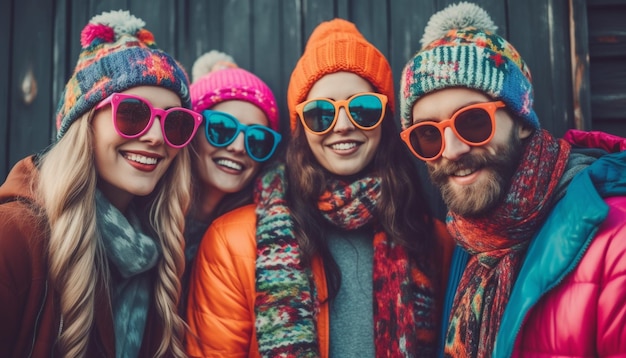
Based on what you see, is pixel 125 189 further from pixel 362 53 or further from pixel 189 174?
pixel 362 53

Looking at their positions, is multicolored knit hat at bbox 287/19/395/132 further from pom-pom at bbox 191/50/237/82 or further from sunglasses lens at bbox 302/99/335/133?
pom-pom at bbox 191/50/237/82

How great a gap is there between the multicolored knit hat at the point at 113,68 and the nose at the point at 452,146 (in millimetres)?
1112

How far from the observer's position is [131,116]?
6.01ft

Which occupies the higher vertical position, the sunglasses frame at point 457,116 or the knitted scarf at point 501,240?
the sunglasses frame at point 457,116

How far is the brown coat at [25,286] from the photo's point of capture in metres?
1.54

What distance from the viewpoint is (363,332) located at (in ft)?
6.54

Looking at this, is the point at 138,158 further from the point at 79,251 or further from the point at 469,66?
the point at 469,66

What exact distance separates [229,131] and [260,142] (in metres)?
0.16

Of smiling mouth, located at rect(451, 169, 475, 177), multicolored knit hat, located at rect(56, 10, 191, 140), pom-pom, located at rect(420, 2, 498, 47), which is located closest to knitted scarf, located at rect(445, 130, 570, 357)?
smiling mouth, located at rect(451, 169, 475, 177)

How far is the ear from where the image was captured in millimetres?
1838

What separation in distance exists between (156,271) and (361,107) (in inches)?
45.6

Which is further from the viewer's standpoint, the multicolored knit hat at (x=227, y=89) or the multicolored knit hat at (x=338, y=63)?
the multicolored knit hat at (x=227, y=89)

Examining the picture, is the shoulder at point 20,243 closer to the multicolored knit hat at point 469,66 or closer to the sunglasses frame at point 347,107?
the sunglasses frame at point 347,107

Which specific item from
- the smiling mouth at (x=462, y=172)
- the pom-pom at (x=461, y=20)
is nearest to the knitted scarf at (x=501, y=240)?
the smiling mouth at (x=462, y=172)
